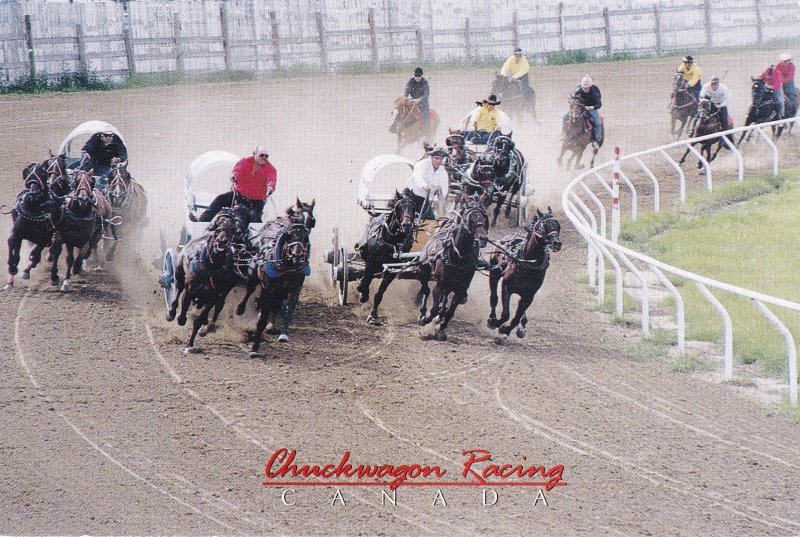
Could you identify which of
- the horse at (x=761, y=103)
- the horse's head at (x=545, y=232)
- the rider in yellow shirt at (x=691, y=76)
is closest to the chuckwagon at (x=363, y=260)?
the horse's head at (x=545, y=232)

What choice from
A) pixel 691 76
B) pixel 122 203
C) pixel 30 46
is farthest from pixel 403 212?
pixel 30 46

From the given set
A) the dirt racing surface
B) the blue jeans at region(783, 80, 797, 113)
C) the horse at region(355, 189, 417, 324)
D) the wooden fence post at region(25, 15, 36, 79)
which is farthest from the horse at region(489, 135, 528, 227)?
the wooden fence post at region(25, 15, 36, 79)

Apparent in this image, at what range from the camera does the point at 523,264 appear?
12914 mm

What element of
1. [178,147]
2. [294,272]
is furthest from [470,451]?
[178,147]

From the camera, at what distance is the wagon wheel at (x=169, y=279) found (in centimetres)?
1369

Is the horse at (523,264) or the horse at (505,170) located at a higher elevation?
the horse at (505,170)

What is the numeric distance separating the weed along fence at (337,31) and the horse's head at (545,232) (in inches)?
861

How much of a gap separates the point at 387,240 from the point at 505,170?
4413mm

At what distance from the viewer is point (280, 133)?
28.0 metres

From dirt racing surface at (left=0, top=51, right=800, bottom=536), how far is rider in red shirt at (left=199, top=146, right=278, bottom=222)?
1.20 metres

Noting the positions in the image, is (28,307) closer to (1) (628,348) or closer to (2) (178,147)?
(1) (628,348)

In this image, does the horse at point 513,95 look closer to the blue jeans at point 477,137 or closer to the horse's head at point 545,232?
the blue jeans at point 477,137

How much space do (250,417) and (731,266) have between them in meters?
7.75

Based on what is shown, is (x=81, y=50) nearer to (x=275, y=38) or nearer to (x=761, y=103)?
(x=275, y=38)
